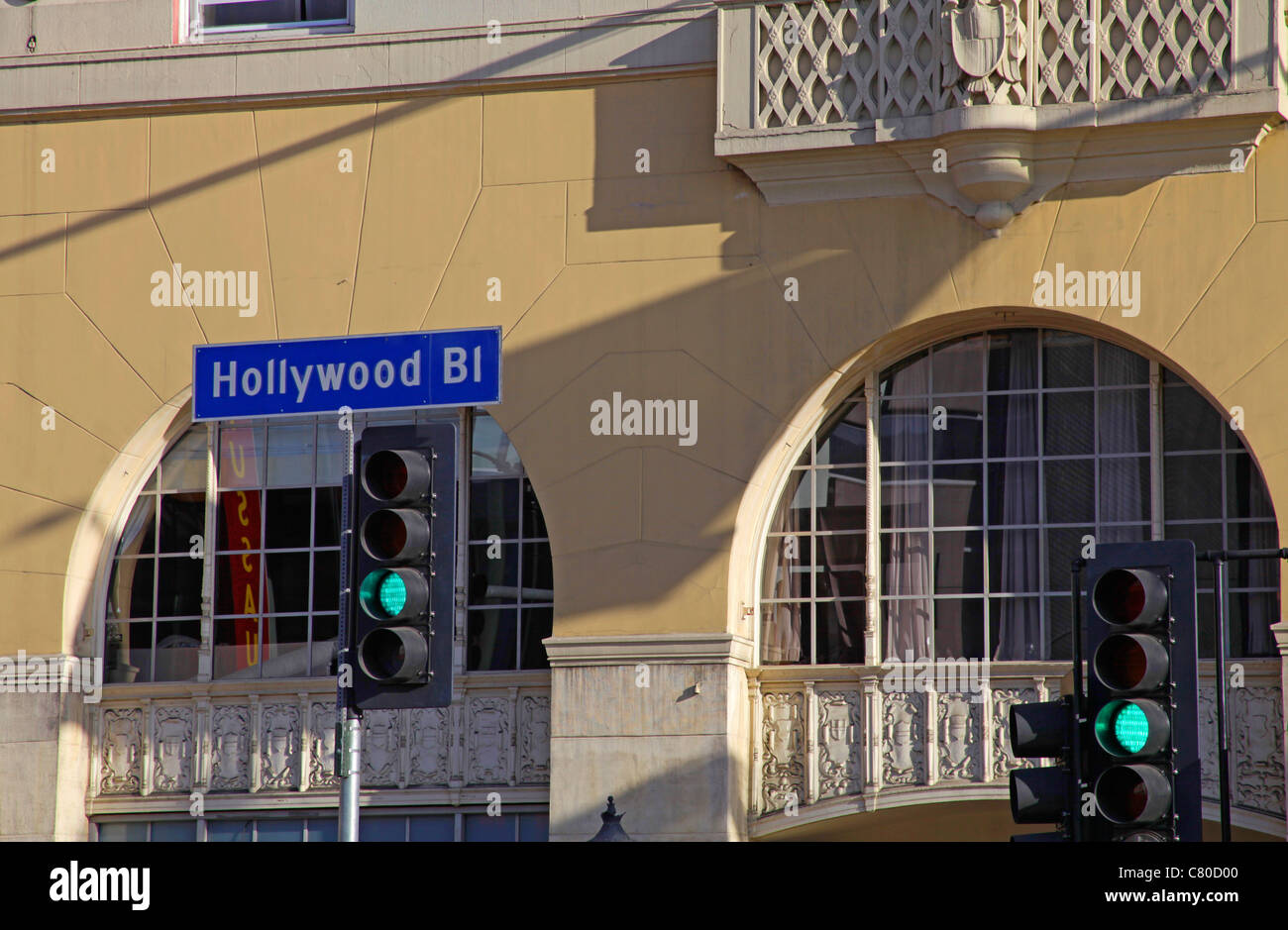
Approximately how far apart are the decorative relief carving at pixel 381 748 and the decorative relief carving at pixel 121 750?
2195 millimetres

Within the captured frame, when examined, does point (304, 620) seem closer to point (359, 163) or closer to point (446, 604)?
point (359, 163)

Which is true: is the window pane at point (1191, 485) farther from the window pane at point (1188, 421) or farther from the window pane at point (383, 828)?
the window pane at point (383, 828)

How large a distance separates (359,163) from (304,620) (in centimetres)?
423

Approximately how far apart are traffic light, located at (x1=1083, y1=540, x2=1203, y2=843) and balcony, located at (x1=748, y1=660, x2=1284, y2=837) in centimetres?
773

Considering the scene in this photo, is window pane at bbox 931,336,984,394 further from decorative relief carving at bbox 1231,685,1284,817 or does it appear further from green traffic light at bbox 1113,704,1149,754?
green traffic light at bbox 1113,704,1149,754

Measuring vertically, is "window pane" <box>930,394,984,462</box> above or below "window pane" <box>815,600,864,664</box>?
above

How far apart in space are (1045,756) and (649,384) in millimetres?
8581

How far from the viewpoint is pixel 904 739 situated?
15.3 metres

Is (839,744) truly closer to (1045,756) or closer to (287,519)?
(287,519)

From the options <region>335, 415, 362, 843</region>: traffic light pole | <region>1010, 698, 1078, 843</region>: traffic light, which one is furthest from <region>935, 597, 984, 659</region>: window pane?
<region>335, 415, 362, 843</region>: traffic light pole

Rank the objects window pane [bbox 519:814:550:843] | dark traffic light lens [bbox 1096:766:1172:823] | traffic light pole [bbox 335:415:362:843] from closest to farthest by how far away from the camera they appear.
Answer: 1. dark traffic light lens [bbox 1096:766:1172:823]
2. traffic light pole [bbox 335:415:362:843]
3. window pane [bbox 519:814:550:843]

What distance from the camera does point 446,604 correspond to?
7781 mm

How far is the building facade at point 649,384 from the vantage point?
15.1 metres

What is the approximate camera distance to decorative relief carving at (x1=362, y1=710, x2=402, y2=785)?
1630cm
